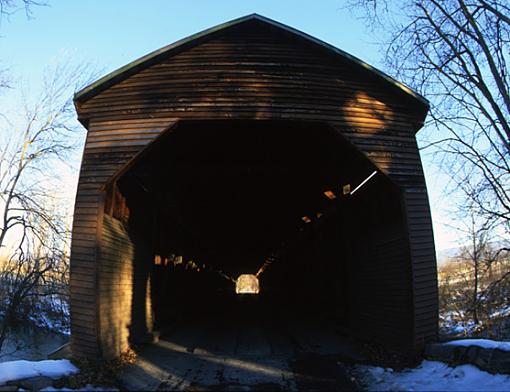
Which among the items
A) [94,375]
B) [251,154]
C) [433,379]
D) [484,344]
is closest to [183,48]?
[251,154]

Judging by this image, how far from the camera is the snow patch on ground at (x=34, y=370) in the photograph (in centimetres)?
709

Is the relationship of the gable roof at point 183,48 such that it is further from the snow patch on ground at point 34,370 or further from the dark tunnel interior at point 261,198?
the snow patch on ground at point 34,370

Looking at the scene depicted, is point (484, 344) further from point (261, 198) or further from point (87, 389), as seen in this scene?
point (261, 198)

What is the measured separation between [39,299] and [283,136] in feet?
48.9

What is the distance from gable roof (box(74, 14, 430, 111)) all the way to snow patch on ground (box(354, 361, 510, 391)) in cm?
541

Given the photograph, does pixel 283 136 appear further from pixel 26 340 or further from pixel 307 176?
pixel 26 340

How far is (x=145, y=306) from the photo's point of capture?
11.9 metres

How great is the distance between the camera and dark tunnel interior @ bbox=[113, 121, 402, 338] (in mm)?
10758

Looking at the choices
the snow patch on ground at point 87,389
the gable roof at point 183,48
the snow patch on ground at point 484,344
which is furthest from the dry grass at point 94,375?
the snow patch on ground at point 484,344

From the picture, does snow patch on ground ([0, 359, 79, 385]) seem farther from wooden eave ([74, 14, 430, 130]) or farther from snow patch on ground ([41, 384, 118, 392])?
wooden eave ([74, 14, 430, 130])

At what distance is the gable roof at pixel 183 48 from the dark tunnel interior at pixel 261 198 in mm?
1471

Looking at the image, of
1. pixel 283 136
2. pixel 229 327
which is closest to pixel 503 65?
pixel 283 136

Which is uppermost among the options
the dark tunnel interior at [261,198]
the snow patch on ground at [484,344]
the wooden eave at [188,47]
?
the wooden eave at [188,47]

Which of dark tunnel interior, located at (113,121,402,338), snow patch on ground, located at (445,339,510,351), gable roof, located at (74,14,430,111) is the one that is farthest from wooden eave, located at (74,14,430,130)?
snow patch on ground, located at (445,339,510,351)
